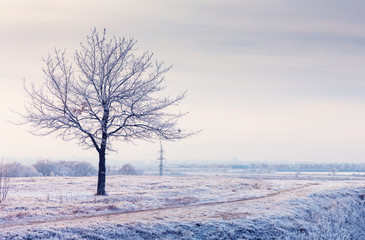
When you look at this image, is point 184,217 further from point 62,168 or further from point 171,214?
point 62,168

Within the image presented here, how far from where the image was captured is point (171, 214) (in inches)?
768

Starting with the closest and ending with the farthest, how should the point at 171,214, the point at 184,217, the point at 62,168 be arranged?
the point at 184,217, the point at 171,214, the point at 62,168

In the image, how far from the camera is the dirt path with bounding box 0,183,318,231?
1631 centimetres

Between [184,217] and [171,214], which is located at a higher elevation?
[171,214]

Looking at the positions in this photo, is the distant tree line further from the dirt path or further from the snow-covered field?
the dirt path

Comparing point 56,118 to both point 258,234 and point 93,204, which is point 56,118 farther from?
point 258,234

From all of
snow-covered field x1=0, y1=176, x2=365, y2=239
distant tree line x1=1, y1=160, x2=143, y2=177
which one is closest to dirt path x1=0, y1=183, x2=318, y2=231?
snow-covered field x1=0, y1=176, x2=365, y2=239

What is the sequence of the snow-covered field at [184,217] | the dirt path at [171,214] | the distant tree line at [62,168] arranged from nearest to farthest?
the snow-covered field at [184,217] < the dirt path at [171,214] < the distant tree line at [62,168]

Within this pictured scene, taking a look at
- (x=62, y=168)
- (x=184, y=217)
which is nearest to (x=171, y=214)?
(x=184, y=217)

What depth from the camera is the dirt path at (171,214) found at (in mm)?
16312

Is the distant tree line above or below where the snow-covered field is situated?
above

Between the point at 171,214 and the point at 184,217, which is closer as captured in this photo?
the point at 184,217

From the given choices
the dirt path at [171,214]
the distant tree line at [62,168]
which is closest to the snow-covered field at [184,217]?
the dirt path at [171,214]

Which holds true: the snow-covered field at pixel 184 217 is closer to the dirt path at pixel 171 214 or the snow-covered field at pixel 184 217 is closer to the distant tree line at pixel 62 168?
the dirt path at pixel 171 214
